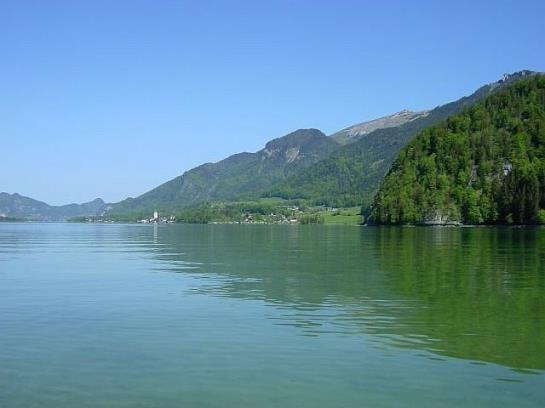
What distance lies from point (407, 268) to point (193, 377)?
38683mm

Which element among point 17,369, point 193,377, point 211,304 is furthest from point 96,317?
point 193,377

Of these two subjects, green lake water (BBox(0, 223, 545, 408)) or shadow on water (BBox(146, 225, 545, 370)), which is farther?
shadow on water (BBox(146, 225, 545, 370))

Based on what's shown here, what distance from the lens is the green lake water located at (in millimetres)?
17516

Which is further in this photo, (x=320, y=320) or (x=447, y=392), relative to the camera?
(x=320, y=320)

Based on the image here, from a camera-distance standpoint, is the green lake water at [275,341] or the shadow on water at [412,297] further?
the shadow on water at [412,297]

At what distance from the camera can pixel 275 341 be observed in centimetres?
2436

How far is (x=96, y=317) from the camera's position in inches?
1190

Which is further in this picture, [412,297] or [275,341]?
[412,297]

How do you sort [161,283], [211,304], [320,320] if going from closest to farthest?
[320,320] < [211,304] < [161,283]

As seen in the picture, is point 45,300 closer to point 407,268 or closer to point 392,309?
point 392,309

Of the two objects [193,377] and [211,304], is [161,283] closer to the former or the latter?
[211,304]

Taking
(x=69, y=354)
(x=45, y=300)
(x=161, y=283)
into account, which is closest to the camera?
(x=69, y=354)

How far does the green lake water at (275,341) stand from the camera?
1752 cm

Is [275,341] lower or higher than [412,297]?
lower
